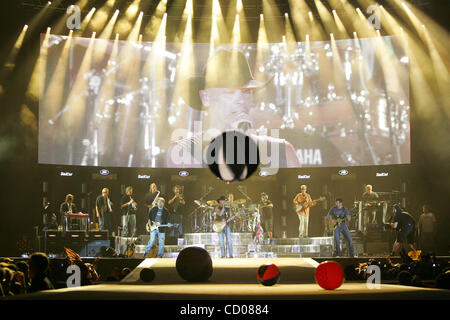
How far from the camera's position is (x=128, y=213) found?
53.3ft

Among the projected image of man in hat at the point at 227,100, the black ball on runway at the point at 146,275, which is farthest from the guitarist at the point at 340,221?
the black ball on runway at the point at 146,275

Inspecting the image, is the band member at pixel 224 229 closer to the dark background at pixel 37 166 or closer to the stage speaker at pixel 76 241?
the stage speaker at pixel 76 241

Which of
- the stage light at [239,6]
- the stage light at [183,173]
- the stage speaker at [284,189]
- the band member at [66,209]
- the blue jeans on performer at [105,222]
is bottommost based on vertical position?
the blue jeans on performer at [105,222]

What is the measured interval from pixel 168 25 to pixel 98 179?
17.0ft

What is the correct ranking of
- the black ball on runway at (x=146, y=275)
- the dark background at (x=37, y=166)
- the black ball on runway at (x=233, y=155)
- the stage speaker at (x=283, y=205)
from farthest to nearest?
the stage speaker at (x=283, y=205), the dark background at (x=37, y=166), the black ball on runway at (x=233, y=155), the black ball on runway at (x=146, y=275)

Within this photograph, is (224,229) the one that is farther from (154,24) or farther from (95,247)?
(154,24)

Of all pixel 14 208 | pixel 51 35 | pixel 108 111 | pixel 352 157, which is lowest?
pixel 14 208

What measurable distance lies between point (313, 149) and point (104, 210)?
6.37 m

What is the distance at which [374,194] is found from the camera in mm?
16141

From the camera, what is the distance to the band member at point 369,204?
15906mm

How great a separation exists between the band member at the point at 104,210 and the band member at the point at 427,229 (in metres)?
8.69

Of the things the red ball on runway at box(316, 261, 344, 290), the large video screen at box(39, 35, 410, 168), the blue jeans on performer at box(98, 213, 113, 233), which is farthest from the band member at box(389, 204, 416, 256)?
the red ball on runway at box(316, 261, 344, 290)

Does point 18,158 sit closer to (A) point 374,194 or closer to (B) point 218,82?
(B) point 218,82
